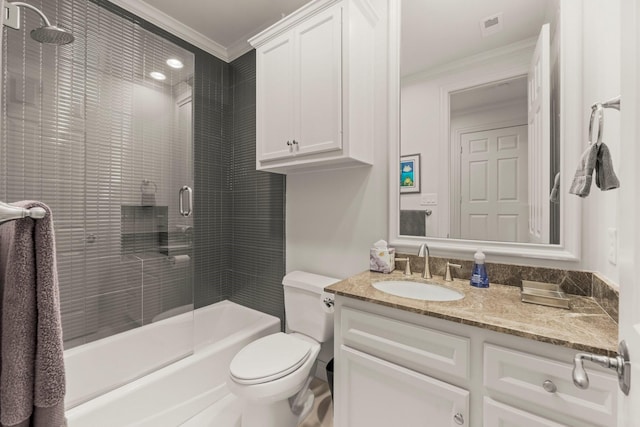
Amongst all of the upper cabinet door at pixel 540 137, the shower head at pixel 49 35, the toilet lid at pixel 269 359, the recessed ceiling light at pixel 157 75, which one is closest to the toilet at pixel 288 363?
the toilet lid at pixel 269 359

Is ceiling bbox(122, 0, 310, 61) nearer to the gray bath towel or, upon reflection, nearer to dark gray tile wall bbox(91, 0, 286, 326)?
dark gray tile wall bbox(91, 0, 286, 326)

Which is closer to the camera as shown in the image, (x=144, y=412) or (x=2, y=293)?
(x=2, y=293)

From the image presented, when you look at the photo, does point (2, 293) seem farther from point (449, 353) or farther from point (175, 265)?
point (175, 265)

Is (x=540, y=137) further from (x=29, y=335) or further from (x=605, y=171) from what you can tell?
(x=29, y=335)

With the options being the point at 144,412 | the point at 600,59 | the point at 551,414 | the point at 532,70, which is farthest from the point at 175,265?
the point at 600,59

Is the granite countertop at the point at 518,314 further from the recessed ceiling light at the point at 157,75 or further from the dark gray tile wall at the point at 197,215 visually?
the recessed ceiling light at the point at 157,75

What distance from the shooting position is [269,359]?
4.46 feet

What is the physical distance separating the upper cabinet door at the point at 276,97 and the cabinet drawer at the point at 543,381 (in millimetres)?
1324

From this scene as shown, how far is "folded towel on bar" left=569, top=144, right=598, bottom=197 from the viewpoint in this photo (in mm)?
757

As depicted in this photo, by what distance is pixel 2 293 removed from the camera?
52 cm

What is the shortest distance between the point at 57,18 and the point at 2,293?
5.80 feet

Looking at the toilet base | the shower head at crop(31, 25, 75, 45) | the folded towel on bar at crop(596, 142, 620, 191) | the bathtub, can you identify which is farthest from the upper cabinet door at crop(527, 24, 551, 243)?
the shower head at crop(31, 25, 75, 45)

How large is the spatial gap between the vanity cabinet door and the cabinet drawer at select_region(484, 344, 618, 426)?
13 cm

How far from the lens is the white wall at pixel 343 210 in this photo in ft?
5.10
